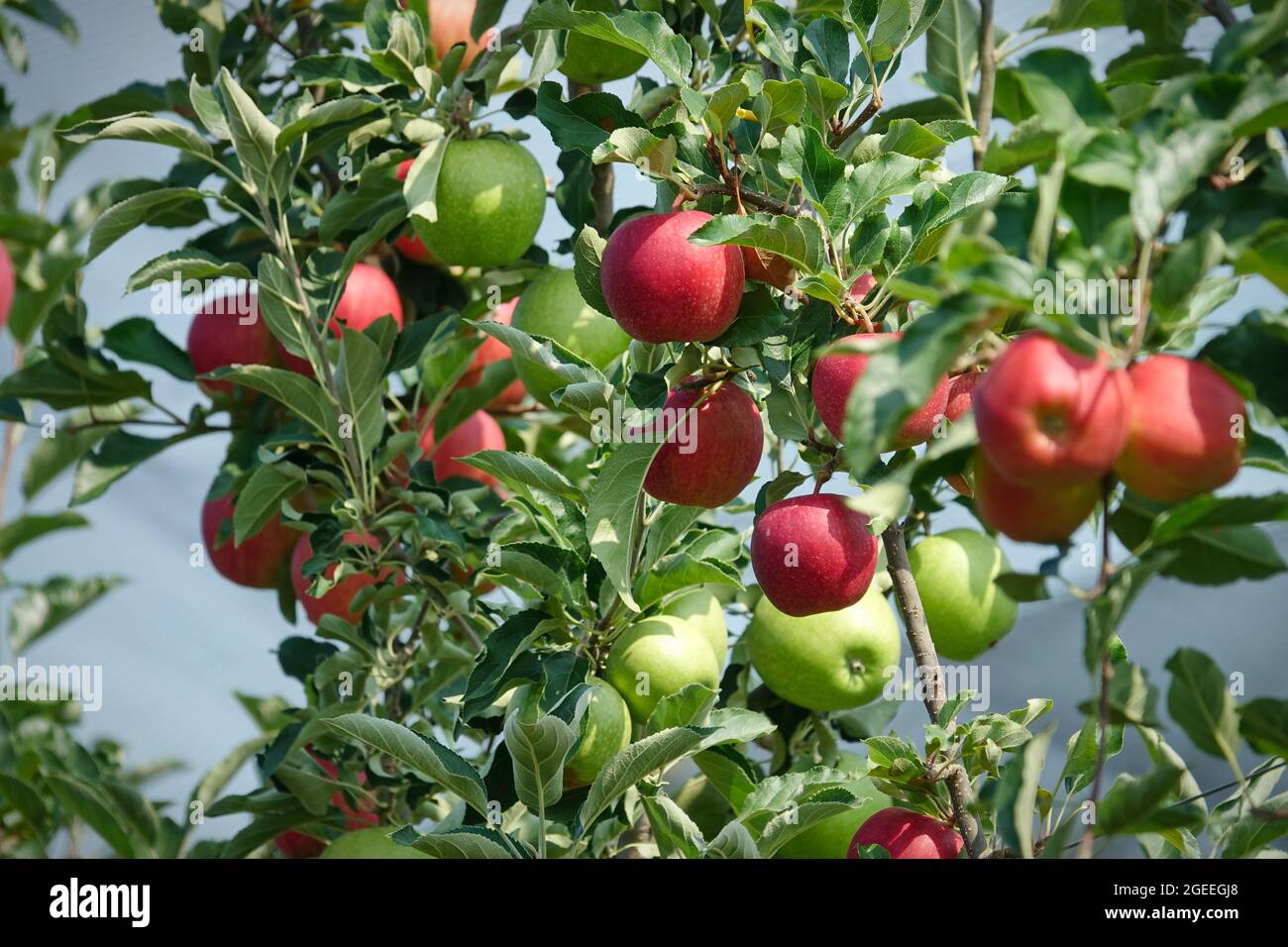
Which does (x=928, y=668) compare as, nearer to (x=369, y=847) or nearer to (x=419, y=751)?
(x=419, y=751)

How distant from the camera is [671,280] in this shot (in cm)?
85

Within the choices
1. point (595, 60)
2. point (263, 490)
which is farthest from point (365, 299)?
point (595, 60)

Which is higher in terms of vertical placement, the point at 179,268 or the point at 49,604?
the point at 179,268

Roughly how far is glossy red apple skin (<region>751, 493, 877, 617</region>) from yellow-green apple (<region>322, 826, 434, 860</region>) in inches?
19.5

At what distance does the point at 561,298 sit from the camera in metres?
1.35

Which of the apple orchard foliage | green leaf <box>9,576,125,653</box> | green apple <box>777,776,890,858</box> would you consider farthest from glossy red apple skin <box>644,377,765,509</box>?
green leaf <box>9,576,125,653</box>

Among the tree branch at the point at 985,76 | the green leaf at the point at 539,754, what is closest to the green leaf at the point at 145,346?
the green leaf at the point at 539,754

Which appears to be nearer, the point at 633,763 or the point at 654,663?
the point at 633,763

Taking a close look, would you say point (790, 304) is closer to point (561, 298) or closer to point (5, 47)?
point (561, 298)

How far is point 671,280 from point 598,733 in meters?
0.41

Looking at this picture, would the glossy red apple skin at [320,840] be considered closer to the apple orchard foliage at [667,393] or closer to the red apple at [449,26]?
the apple orchard foliage at [667,393]

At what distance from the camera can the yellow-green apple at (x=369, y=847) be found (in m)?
1.22
